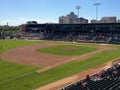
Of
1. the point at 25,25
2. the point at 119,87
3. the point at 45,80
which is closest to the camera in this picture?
the point at 119,87

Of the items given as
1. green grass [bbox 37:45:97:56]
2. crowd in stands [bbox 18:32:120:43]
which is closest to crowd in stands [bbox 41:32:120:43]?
crowd in stands [bbox 18:32:120:43]

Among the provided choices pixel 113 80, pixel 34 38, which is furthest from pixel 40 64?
pixel 34 38

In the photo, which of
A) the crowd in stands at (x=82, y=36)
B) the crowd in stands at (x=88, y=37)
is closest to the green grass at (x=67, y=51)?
the crowd in stands at (x=88, y=37)

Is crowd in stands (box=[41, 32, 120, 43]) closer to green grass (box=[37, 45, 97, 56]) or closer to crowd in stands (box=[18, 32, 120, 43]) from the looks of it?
crowd in stands (box=[18, 32, 120, 43])

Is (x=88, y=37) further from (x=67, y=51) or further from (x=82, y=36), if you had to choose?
(x=67, y=51)

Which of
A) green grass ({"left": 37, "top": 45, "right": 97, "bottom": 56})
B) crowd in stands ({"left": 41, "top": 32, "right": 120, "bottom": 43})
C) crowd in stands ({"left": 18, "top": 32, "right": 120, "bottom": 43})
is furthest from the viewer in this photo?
crowd in stands ({"left": 18, "top": 32, "right": 120, "bottom": 43})

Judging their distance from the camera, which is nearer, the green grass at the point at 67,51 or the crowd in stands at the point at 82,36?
the green grass at the point at 67,51

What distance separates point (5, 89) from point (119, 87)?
14.3m

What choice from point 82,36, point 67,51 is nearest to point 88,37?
point 82,36

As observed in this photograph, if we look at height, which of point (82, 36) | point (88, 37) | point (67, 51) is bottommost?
point (67, 51)

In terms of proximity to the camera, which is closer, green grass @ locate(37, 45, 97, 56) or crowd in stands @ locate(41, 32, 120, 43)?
green grass @ locate(37, 45, 97, 56)

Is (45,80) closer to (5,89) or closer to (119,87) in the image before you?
(5,89)

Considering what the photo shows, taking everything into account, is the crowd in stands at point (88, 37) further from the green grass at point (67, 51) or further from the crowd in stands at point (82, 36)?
the green grass at point (67, 51)

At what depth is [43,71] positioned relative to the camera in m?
40.1
